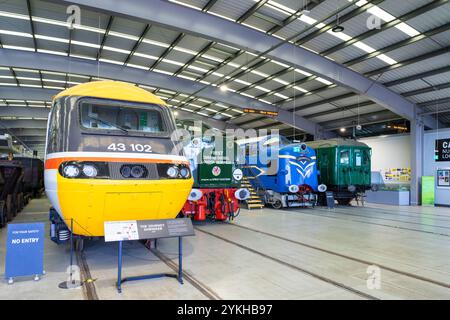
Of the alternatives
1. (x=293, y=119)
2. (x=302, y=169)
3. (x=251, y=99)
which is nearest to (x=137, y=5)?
(x=302, y=169)

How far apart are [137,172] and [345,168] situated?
37.7 ft

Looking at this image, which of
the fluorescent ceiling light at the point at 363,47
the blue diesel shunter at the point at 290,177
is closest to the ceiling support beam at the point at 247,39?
the fluorescent ceiling light at the point at 363,47

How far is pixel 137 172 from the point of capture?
15.0 ft

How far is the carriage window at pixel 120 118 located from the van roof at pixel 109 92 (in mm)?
153

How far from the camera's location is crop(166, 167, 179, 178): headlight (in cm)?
480

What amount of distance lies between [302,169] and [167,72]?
9259 mm

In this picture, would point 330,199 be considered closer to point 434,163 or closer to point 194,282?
point 434,163

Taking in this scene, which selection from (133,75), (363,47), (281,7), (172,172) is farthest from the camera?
(133,75)

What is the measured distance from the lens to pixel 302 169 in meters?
13.3

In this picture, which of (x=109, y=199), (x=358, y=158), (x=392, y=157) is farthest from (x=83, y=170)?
(x=392, y=157)

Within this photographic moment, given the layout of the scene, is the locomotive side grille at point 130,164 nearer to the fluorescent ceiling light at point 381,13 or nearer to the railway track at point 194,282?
the railway track at point 194,282

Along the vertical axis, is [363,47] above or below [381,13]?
below

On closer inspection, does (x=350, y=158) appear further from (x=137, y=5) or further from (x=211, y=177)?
(x=137, y=5)
